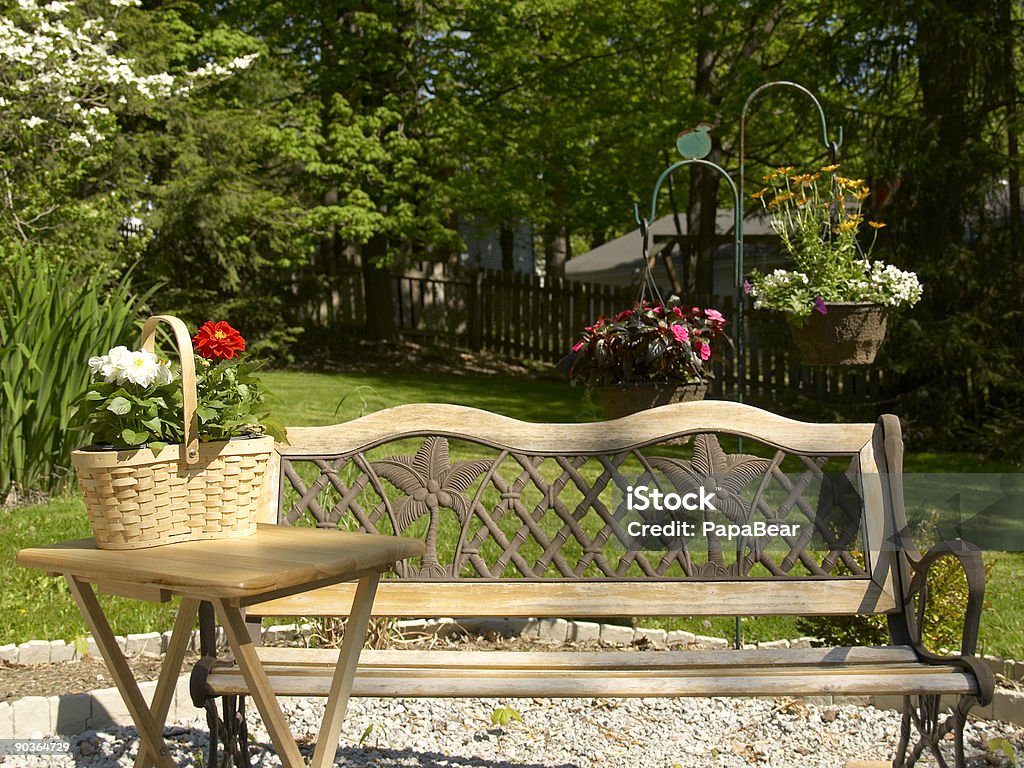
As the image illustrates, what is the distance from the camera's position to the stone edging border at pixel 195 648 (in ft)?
10.8

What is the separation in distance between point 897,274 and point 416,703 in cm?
239

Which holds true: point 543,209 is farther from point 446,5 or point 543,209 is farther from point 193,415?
point 193,415

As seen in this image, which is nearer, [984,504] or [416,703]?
[416,703]

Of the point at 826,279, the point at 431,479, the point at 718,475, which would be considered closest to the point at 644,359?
the point at 718,475

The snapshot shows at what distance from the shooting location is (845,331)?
399 centimetres

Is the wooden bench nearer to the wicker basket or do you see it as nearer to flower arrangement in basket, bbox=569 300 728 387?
flower arrangement in basket, bbox=569 300 728 387

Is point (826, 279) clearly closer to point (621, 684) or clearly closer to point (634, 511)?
point (634, 511)

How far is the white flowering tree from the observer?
26.8 ft

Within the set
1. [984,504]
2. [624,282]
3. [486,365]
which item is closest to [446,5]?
[486,365]

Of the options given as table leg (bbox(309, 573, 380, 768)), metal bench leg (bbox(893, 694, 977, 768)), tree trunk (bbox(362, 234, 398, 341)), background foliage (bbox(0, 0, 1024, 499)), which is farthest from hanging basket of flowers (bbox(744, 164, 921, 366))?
tree trunk (bbox(362, 234, 398, 341))

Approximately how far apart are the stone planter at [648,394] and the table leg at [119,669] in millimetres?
1792

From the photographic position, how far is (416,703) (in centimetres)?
363

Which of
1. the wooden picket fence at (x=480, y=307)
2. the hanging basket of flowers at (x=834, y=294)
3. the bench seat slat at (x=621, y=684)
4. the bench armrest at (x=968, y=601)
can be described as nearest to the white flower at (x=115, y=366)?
the bench seat slat at (x=621, y=684)

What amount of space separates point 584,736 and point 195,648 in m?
1.58
